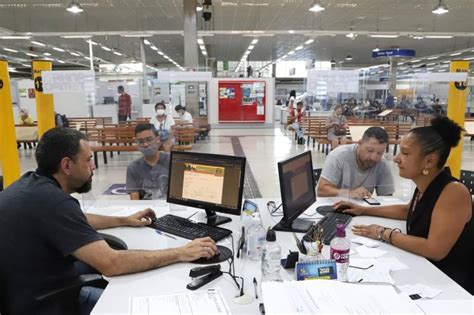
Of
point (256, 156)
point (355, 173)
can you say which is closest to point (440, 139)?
point (355, 173)

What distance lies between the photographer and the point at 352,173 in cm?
308

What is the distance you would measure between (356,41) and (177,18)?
29.6 feet

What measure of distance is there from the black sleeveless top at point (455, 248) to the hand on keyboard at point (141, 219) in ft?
5.03

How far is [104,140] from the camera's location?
7.79m

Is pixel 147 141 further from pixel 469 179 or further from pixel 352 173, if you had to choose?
pixel 469 179

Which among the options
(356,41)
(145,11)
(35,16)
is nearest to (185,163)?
(145,11)

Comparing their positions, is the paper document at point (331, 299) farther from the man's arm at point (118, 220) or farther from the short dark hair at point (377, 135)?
the short dark hair at point (377, 135)

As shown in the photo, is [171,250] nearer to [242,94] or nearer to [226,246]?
→ [226,246]

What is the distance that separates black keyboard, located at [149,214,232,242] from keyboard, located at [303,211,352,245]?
1.58 feet

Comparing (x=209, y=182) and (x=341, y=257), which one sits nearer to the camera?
(x=341, y=257)

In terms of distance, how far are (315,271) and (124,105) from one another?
1006 cm

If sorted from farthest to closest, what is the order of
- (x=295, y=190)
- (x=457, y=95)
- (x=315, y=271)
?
(x=457, y=95), (x=295, y=190), (x=315, y=271)

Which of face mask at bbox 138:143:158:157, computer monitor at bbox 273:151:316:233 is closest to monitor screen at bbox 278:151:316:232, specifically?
computer monitor at bbox 273:151:316:233

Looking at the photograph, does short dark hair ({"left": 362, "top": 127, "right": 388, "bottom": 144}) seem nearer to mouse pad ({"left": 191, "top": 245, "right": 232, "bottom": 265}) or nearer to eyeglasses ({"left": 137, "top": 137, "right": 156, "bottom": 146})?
mouse pad ({"left": 191, "top": 245, "right": 232, "bottom": 265})
